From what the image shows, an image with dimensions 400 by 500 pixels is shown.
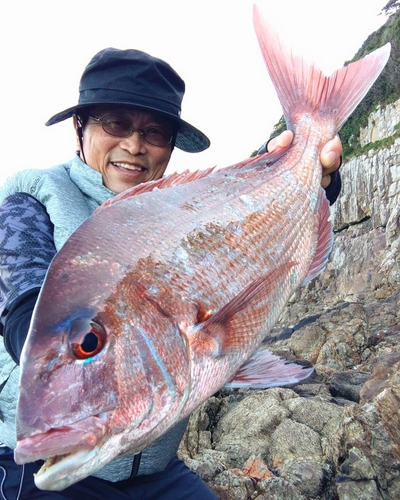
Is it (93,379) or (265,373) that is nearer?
(93,379)

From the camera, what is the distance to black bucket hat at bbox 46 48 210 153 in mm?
2422

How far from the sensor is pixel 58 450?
1173 mm

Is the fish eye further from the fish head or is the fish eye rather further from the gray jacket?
the gray jacket

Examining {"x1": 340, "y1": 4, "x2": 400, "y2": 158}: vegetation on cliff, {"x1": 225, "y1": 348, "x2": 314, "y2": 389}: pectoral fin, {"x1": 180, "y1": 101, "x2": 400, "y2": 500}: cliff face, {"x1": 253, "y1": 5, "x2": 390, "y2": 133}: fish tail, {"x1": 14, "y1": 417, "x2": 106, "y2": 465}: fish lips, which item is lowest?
{"x1": 180, "y1": 101, "x2": 400, "y2": 500}: cliff face

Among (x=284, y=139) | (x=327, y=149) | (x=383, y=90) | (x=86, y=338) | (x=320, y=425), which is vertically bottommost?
(x=320, y=425)

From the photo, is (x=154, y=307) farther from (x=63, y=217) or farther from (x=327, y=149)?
(x=327, y=149)

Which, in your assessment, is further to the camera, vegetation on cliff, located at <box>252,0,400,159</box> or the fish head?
vegetation on cliff, located at <box>252,0,400,159</box>

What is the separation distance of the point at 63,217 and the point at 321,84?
1.84m

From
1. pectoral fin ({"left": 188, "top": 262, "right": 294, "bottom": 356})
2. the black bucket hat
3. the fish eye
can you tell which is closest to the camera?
the fish eye

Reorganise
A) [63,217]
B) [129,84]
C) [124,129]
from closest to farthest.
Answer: [63,217]
[129,84]
[124,129]

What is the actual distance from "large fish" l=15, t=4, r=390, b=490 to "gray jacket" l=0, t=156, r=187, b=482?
1.47ft

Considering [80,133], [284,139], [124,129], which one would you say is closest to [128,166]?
[124,129]

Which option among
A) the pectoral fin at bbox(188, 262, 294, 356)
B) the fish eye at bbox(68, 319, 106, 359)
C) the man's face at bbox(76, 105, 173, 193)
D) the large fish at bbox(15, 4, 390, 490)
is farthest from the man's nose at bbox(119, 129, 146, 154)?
the fish eye at bbox(68, 319, 106, 359)

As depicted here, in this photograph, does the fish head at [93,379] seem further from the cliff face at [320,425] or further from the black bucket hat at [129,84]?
the cliff face at [320,425]
